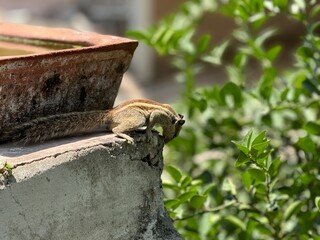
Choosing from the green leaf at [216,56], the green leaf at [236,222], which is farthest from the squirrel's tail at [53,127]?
the green leaf at [216,56]

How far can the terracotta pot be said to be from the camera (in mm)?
2047

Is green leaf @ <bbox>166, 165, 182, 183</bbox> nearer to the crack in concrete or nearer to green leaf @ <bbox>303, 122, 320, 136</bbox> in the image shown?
green leaf @ <bbox>303, 122, 320, 136</bbox>

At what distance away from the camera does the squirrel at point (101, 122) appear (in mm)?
2076

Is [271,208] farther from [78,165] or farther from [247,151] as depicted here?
[78,165]

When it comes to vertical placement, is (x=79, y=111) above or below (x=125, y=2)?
above

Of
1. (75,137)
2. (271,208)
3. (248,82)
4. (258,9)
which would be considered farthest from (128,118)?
(248,82)

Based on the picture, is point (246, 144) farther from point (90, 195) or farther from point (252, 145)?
point (90, 195)

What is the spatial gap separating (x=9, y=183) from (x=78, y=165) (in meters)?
0.17

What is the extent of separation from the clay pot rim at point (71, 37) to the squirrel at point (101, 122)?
0.14 meters

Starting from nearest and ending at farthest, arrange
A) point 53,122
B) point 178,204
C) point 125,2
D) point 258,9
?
1. point 53,122
2. point 178,204
3. point 258,9
4. point 125,2

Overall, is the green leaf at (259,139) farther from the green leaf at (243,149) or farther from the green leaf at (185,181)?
the green leaf at (185,181)

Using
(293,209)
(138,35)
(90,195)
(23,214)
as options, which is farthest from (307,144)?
(23,214)

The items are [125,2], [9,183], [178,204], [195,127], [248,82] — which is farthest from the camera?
[125,2]

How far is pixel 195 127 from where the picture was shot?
3.46 m
